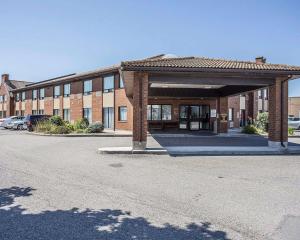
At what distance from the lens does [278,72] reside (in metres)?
13.4

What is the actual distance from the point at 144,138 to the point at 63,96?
2358 centimetres

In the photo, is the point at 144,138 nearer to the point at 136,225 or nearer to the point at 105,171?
the point at 105,171

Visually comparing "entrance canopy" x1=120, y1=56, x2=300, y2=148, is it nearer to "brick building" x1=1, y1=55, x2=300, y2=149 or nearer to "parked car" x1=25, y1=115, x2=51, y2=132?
"brick building" x1=1, y1=55, x2=300, y2=149

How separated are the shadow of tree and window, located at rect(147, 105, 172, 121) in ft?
69.8

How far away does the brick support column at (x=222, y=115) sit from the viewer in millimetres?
23378

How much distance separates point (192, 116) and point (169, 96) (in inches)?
164

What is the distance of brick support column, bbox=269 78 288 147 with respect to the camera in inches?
549

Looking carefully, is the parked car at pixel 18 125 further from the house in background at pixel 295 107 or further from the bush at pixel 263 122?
the house in background at pixel 295 107

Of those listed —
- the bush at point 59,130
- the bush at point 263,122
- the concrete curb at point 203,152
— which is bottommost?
the concrete curb at point 203,152

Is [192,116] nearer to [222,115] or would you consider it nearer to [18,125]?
[222,115]

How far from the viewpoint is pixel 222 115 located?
23625 millimetres

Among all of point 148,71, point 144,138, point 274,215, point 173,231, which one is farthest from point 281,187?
point 148,71

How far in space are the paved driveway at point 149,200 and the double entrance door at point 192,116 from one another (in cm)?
1643

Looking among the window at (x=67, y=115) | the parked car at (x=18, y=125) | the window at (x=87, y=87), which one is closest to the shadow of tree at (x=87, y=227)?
the window at (x=87, y=87)
